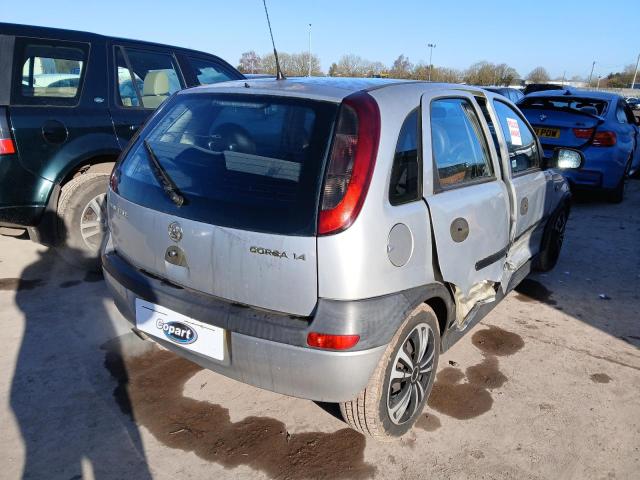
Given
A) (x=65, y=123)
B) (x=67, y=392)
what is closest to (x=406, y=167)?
(x=67, y=392)

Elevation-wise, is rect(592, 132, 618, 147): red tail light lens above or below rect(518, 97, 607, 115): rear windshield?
below

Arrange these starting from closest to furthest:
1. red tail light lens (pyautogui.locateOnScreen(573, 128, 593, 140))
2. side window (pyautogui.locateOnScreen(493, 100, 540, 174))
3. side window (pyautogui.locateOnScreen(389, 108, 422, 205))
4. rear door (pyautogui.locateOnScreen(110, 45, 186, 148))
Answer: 1. side window (pyautogui.locateOnScreen(389, 108, 422, 205))
2. side window (pyautogui.locateOnScreen(493, 100, 540, 174))
3. rear door (pyautogui.locateOnScreen(110, 45, 186, 148))
4. red tail light lens (pyautogui.locateOnScreen(573, 128, 593, 140))

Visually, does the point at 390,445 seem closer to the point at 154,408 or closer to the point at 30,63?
the point at 154,408

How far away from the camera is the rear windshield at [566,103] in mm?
7082

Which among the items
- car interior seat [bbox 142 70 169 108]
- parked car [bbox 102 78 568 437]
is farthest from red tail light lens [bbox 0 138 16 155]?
parked car [bbox 102 78 568 437]

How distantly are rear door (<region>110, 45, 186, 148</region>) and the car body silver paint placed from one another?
214cm

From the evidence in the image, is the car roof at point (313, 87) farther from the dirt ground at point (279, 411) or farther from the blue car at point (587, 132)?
the blue car at point (587, 132)

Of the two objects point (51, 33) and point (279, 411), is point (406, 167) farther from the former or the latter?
point (51, 33)

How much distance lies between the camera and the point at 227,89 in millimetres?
2445

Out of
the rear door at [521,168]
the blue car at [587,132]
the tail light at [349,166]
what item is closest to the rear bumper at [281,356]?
the tail light at [349,166]

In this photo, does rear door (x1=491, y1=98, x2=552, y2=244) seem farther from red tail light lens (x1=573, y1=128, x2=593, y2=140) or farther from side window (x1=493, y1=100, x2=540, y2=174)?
red tail light lens (x1=573, y1=128, x2=593, y2=140)

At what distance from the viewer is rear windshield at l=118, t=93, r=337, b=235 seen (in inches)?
77.0

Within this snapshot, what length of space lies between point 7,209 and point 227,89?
216 centimetres

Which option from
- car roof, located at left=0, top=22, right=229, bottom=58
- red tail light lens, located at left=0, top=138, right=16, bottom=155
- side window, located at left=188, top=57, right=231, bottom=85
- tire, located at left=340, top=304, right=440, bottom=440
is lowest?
tire, located at left=340, top=304, right=440, bottom=440
